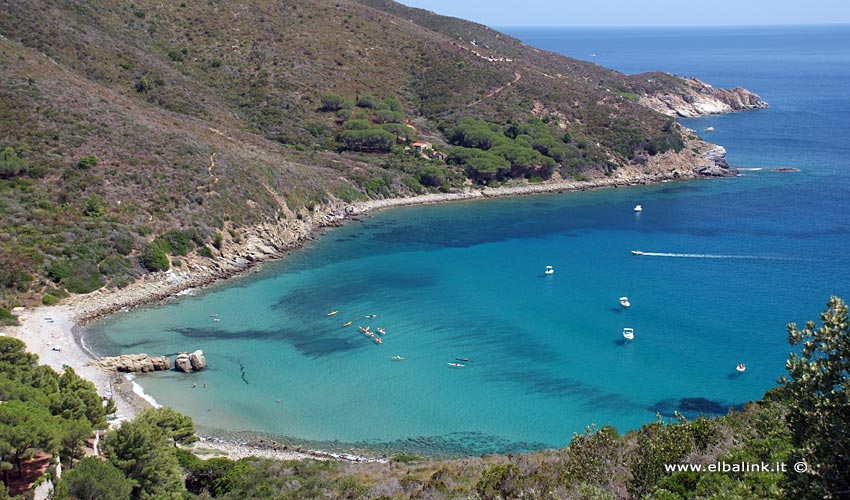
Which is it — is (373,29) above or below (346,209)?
above

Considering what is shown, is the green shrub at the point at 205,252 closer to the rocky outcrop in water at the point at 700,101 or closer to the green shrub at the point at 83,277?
the green shrub at the point at 83,277

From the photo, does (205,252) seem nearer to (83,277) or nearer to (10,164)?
(83,277)

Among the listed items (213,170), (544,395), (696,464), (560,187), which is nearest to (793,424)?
(696,464)

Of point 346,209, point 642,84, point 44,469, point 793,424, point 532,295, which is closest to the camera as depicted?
point 793,424

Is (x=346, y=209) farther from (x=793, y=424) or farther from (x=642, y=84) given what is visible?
(x=642, y=84)

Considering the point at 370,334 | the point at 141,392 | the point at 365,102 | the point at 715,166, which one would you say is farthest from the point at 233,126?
the point at 715,166
